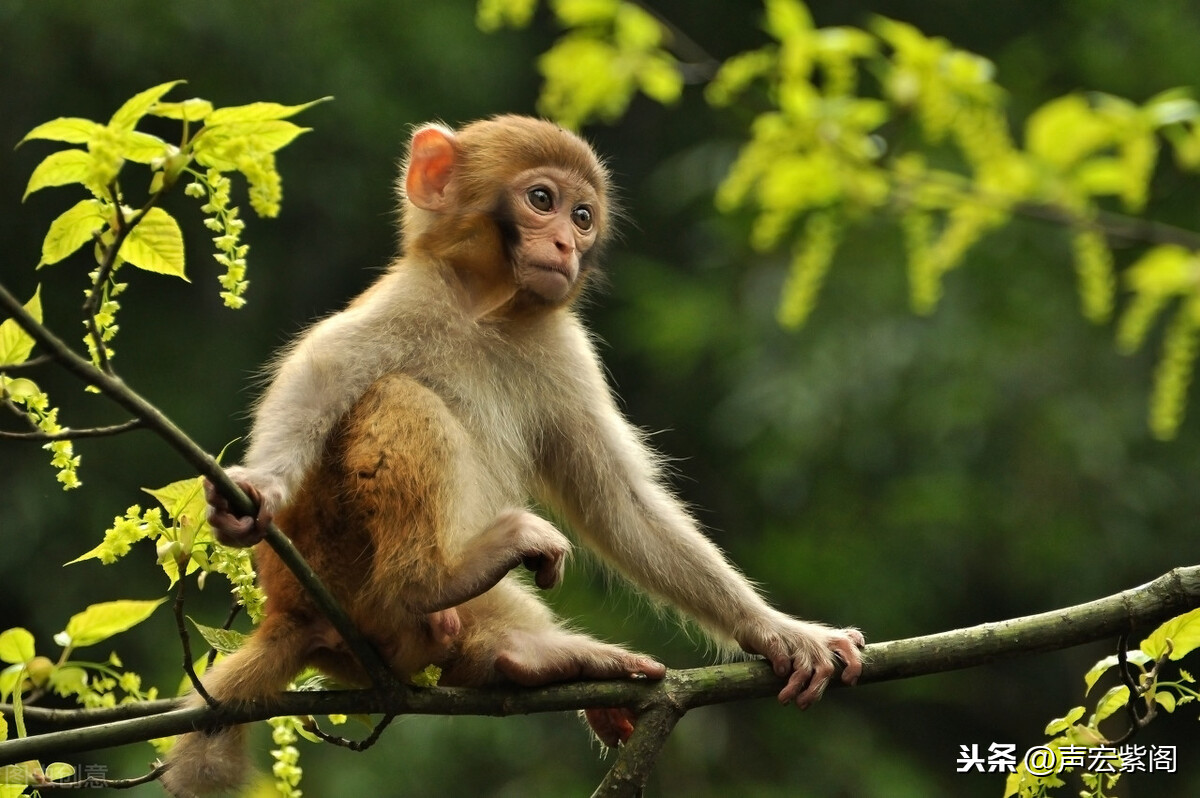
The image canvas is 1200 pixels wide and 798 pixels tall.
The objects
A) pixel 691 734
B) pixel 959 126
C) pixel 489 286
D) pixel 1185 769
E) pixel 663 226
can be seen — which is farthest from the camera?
pixel 663 226

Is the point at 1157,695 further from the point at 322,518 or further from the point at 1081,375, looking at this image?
the point at 1081,375

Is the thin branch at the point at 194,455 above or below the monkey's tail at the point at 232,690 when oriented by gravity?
above

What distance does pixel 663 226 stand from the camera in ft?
47.4

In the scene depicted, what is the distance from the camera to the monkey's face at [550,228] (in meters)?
4.47

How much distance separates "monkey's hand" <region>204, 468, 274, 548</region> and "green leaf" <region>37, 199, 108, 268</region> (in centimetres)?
56

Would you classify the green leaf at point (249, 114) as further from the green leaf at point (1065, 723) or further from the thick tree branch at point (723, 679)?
the green leaf at point (1065, 723)

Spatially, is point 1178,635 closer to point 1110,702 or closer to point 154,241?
point 1110,702

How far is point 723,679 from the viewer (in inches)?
150

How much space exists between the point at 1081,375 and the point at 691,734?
4.17 m

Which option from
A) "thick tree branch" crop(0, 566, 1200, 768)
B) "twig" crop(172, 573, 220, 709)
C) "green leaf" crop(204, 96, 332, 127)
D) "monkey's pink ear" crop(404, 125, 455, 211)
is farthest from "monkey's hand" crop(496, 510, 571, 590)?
"monkey's pink ear" crop(404, 125, 455, 211)

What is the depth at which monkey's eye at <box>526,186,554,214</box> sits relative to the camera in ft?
15.2

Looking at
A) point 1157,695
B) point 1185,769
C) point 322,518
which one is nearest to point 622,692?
point 322,518

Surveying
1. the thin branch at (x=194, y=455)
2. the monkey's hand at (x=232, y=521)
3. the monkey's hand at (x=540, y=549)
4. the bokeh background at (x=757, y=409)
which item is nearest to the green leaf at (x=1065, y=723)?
the monkey's hand at (x=540, y=549)

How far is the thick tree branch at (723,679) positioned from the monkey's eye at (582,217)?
157cm
